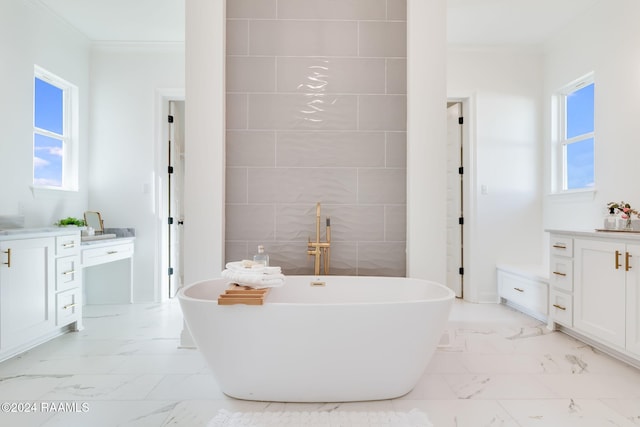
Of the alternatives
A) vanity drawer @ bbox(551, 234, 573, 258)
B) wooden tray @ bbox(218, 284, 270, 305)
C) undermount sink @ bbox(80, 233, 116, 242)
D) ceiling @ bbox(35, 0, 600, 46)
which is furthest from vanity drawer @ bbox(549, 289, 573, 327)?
undermount sink @ bbox(80, 233, 116, 242)

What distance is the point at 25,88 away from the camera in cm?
318

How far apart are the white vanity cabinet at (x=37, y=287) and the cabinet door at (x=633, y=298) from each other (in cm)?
372

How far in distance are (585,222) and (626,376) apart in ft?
5.26

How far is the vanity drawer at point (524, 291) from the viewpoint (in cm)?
316

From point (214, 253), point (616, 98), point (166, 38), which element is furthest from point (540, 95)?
point (166, 38)

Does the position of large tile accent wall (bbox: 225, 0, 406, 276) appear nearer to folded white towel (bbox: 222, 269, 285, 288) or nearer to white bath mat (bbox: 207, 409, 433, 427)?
folded white towel (bbox: 222, 269, 285, 288)

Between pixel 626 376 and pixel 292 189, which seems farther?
pixel 292 189

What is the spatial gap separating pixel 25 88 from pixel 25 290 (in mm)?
1829

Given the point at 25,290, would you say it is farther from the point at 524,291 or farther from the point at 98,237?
the point at 524,291

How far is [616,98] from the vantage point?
304 centimetres

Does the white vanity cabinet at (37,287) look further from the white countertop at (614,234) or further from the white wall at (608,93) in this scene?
the white wall at (608,93)

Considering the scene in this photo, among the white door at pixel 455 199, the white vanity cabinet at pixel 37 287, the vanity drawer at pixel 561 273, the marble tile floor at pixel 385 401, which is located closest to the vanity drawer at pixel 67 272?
the white vanity cabinet at pixel 37 287

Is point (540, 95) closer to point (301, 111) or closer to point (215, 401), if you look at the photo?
point (301, 111)

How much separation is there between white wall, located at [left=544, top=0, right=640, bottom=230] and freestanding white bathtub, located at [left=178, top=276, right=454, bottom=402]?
2225 millimetres
